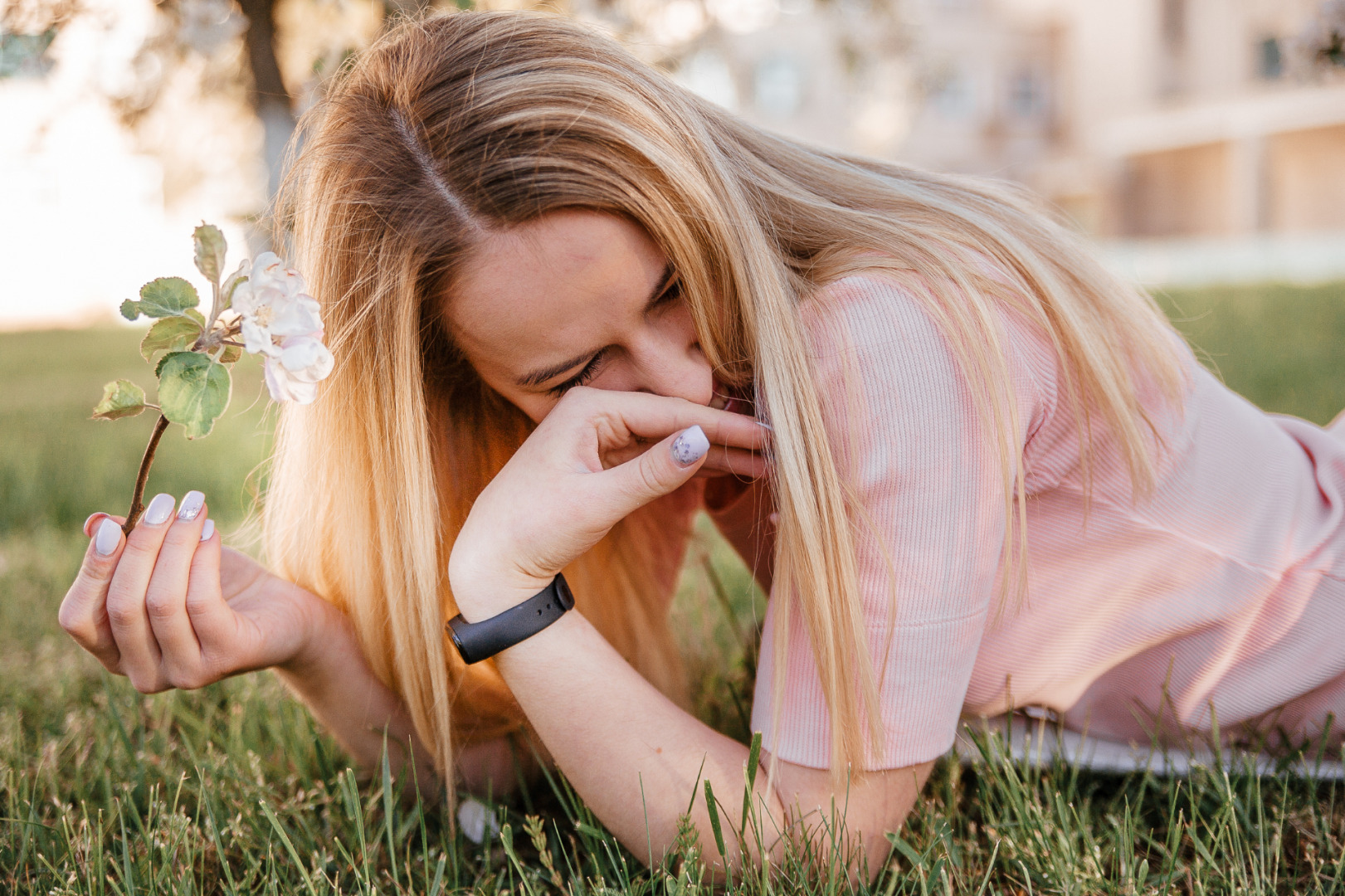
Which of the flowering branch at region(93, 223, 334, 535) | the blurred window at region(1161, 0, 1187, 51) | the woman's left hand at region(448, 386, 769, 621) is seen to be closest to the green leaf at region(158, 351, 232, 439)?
the flowering branch at region(93, 223, 334, 535)

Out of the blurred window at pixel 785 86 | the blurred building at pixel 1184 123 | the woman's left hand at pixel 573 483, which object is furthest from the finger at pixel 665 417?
the blurred window at pixel 785 86

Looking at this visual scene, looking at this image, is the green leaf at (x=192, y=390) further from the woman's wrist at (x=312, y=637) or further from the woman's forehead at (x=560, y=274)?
the woman's wrist at (x=312, y=637)

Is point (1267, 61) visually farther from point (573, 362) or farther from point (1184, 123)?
point (573, 362)

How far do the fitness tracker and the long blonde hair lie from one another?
0.69 feet

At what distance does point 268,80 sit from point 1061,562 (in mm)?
2816

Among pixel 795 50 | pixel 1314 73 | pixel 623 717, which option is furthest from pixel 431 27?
pixel 795 50

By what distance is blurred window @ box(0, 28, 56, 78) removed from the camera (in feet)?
6.63

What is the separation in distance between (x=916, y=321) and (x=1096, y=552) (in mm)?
523

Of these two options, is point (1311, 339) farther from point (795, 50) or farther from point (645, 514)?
point (795, 50)

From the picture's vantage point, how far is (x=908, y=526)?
1.29 m

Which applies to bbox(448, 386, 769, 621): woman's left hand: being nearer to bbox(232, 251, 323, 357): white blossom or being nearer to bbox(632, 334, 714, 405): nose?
bbox(632, 334, 714, 405): nose

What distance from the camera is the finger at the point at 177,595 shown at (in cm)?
134

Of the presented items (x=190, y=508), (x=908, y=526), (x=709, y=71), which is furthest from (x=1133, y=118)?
(x=190, y=508)

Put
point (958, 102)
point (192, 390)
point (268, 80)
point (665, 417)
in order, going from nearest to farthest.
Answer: point (192, 390) → point (665, 417) → point (268, 80) → point (958, 102)
